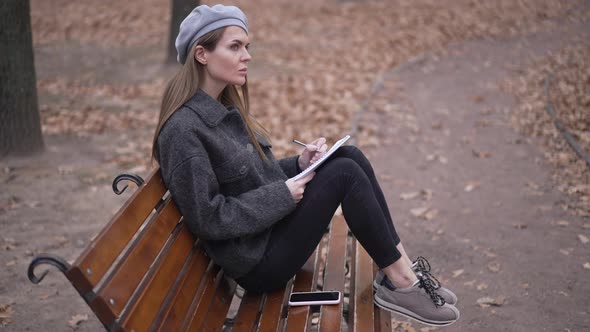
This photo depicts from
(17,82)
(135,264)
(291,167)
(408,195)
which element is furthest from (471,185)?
(17,82)

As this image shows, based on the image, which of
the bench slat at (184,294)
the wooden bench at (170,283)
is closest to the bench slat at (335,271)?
the wooden bench at (170,283)

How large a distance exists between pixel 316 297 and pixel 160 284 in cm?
77

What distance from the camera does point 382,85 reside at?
8414 millimetres

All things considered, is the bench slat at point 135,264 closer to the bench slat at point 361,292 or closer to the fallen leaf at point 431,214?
the bench slat at point 361,292

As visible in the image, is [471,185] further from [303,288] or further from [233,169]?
[233,169]

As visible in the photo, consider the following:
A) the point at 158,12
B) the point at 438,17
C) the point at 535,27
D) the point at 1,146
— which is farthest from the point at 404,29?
the point at 1,146

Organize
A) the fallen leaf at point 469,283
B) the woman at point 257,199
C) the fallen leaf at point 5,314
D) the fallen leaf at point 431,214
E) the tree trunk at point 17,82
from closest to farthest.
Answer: the woman at point 257,199 < the fallen leaf at point 5,314 < the fallen leaf at point 469,283 < the fallen leaf at point 431,214 < the tree trunk at point 17,82

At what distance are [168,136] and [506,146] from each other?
450cm

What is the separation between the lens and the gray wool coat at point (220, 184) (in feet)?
7.94

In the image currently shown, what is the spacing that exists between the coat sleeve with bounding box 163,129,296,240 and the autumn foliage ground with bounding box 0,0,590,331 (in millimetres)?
1262

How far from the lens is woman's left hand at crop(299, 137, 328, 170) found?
315 cm

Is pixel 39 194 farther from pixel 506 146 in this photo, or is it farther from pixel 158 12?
pixel 158 12

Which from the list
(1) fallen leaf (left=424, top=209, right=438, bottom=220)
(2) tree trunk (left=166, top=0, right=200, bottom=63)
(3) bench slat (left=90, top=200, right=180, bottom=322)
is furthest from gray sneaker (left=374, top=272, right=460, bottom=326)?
(2) tree trunk (left=166, top=0, right=200, bottom=63)

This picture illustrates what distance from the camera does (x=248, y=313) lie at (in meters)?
2.67
